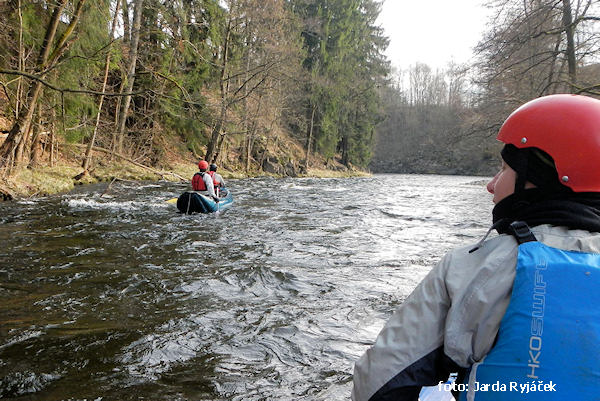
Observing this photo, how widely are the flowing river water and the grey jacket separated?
5.03 feet

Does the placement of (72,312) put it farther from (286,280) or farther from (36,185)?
(36,185)

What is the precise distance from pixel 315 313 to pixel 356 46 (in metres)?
41.1

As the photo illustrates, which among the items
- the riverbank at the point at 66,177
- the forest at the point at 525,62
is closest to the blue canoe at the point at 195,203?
the riverbank at the point at 66,177

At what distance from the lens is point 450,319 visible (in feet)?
4.15

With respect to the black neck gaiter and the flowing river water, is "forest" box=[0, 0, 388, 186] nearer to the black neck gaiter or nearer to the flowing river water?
the flowing river water

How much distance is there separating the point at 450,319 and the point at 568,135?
0.72 m

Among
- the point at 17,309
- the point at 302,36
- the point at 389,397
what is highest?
the point at 302,36

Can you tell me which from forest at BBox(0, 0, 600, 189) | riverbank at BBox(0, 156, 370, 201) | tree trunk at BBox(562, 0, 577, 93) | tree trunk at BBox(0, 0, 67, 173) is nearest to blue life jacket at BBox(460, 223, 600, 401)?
forest at BBox(0, 0, 600, 189)

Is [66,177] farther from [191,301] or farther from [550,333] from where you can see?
[550,333]

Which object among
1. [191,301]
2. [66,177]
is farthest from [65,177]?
[191,301]

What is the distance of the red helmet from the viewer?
1294 mm

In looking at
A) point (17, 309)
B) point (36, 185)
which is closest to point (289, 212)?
point (36, 185)

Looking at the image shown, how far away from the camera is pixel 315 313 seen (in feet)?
13.5

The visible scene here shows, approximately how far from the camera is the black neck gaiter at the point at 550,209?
Answer: 124 centimetres
